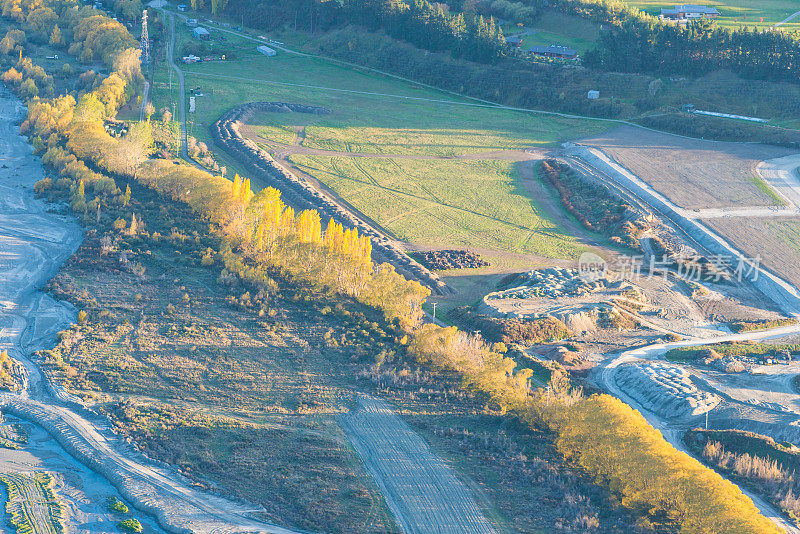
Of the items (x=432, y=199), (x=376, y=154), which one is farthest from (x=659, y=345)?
(x=376, y=154)

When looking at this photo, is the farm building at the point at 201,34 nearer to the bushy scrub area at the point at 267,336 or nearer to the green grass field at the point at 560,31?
the green grass field at the point at 560,31

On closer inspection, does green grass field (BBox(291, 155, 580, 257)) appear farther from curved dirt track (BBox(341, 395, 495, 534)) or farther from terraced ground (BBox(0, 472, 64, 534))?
terraced ground (BBox(0, 472, 64, 534))

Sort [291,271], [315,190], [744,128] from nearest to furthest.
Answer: [291,271], [315,190], [744,128]

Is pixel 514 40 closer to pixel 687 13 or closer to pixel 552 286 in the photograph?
pixel 687 13

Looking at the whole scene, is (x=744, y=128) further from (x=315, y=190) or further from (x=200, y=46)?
(x=200, y=46)

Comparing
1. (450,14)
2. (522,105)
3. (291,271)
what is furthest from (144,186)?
(450,14)

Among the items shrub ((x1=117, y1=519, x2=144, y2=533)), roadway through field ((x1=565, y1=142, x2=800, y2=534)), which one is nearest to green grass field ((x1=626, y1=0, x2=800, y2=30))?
roadway through field ((x1=565, y1=142, x2=800, y2=534))
